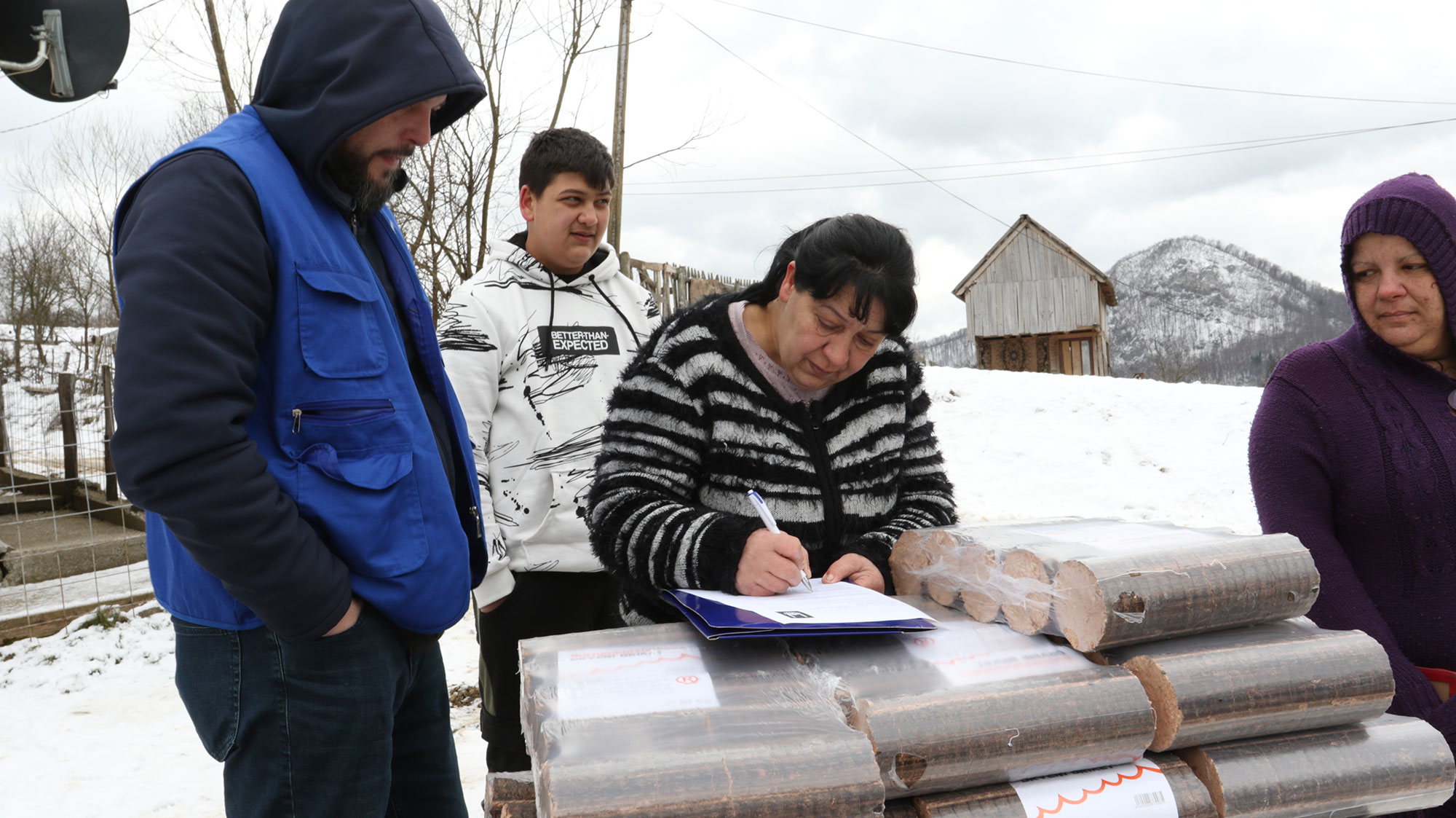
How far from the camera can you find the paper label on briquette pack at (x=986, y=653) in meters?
1.28

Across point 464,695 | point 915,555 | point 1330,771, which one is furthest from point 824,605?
point 464,695

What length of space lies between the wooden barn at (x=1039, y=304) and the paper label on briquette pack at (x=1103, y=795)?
2291 cm

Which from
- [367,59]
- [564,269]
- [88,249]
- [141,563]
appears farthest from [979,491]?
[88,249]

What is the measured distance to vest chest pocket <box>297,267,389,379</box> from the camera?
151 centimetres

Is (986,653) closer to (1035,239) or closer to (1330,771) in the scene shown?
(1330,771)

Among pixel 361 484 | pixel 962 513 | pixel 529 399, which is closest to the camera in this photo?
pixel 361 484

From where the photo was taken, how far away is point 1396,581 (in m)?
1.97

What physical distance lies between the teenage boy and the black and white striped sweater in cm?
86

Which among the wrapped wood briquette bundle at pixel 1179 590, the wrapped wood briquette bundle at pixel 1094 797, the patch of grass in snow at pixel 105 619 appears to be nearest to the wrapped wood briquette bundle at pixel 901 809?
the wrapped wood briquette bundle at pixel 1094 797

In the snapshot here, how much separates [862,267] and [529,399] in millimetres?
1371

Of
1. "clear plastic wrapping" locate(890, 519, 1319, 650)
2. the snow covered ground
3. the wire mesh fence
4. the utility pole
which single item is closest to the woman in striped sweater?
"clear plastic wrapping" locate(890, 519, 1319, 650)

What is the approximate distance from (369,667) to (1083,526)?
4.47 feet

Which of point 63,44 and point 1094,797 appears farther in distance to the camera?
point 63,44

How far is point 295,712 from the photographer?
1534mm
